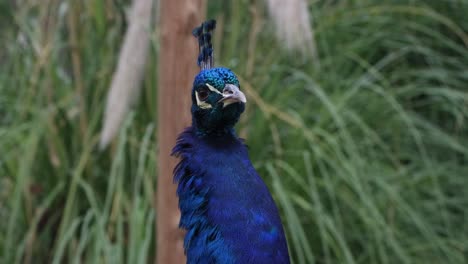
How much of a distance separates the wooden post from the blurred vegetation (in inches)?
9.2

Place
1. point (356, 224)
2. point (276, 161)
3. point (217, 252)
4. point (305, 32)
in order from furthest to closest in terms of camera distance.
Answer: point (356, 224)
point (276, 161)
point (305, 32)
point (217, 252)

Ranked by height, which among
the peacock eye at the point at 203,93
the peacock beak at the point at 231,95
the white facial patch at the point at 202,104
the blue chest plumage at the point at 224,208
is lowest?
the blue chest plumage at the point at 224,208

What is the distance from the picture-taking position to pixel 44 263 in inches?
74.5

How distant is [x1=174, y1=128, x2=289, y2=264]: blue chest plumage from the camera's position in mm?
1048

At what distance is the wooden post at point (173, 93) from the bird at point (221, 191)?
0.25 m

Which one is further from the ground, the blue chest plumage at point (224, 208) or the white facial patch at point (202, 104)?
the white facial patch at point (202, 104)

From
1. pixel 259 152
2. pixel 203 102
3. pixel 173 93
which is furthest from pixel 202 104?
pixel 259 152

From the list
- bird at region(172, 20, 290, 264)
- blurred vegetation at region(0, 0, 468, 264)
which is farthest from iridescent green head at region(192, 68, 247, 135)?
blurred vegetation at region(0, 0, 468, 264)

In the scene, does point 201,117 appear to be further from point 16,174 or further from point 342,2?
point 342,2

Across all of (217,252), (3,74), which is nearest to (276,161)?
(217,252)

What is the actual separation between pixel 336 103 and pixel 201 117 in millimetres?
985

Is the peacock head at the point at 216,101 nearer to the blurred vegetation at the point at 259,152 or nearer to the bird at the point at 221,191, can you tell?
the bird at the point at 221,191

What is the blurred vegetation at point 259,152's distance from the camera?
5.84 feet

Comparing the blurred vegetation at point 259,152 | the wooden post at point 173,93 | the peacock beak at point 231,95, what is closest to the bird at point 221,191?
the peacock beak at point 231,95
